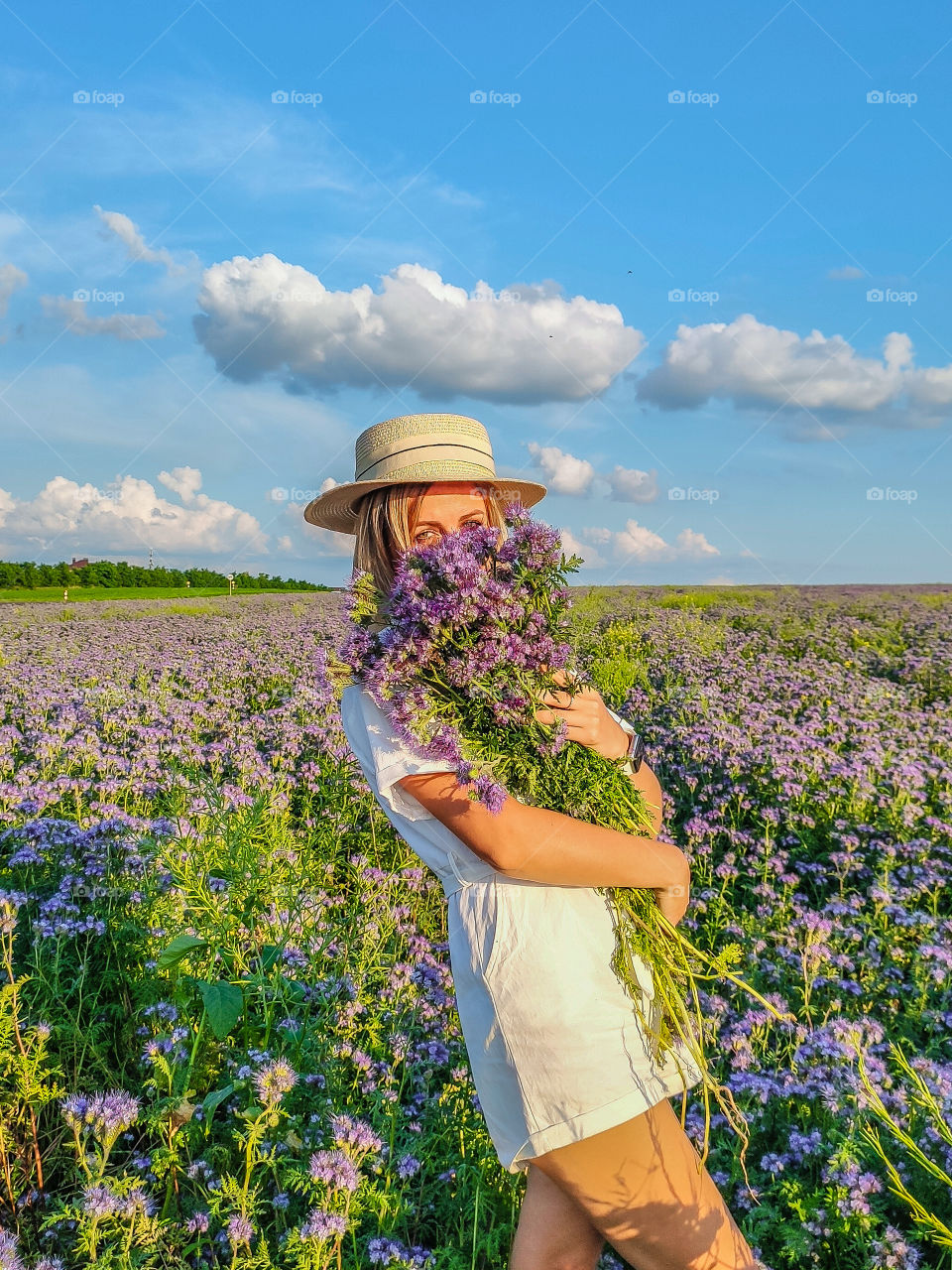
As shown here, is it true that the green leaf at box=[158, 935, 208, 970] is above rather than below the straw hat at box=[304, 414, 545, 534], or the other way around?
below

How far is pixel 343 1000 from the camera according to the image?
3.10 m

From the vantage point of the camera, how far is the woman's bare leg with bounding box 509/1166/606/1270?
1775 mm

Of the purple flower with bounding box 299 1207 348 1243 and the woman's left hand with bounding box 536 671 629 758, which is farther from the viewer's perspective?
the purple flower with bounding box 299 1207 348 1243

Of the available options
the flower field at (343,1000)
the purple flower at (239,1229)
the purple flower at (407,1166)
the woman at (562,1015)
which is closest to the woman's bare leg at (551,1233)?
the woman at (562,1015)

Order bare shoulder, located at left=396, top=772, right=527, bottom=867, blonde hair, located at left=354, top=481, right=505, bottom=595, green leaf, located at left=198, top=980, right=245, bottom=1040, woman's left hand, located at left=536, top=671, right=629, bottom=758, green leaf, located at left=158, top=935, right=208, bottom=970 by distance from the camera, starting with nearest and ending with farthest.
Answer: bare shoulder, located at left=396, top=772, right=527, bottom=867 < woman's left hand, located at left=536, top=671, right=629, bottom=758 < blonde hair, located at left=354, top=481, right=505, bottom=595 < green leaf, located at left=198, top=980, right=245, bottom=1040 < green leaf, located at left=158, top=935, right=208, bottom=970

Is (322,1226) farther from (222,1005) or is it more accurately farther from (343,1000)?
(343,1000)

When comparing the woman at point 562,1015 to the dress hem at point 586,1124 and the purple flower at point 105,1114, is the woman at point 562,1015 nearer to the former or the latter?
the dress hem at point 586,1124

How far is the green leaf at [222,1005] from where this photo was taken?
2352 millimetres

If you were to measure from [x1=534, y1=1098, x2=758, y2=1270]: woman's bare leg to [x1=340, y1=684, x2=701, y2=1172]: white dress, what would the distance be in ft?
0.19

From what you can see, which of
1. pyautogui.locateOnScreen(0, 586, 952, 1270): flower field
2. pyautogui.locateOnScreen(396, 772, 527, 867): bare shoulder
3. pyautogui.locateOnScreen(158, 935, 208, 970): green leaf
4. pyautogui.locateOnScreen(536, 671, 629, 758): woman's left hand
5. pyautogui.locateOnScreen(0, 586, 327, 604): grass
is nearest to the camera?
pyautogui.locateOnScreen(396, 772, 527, 867): bare shoulder

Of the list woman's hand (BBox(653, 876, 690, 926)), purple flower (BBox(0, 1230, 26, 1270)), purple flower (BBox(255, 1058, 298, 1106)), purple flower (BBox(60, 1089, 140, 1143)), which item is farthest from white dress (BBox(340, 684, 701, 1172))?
purple flower (BBox(0, 1230, 26, 1270))

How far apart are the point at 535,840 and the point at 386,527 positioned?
0.86 metres

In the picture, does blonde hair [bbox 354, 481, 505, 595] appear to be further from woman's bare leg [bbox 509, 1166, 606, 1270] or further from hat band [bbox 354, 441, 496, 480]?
woman's bare leg [bbox 509, 1166, 606, 1270]

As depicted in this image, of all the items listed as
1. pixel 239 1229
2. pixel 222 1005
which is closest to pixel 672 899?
pixel 239 1229
